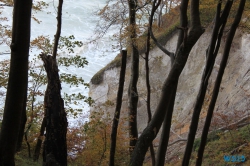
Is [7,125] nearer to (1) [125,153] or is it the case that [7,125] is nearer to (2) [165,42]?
(1) [125,153]

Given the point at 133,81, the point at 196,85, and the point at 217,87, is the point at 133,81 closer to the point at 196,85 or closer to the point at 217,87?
the point at 217,87

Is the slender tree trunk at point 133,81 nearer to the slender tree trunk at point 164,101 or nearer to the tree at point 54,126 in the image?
the slender tree trunk at point 164,101

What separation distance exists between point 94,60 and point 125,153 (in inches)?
1467

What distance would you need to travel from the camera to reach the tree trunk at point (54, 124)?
4688 millimetres

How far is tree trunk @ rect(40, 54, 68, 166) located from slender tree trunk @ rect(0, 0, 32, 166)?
0.62m

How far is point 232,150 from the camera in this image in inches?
404

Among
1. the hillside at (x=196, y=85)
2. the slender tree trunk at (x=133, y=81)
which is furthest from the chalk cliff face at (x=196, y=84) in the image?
the slender tree trunk at (x=133, y=81)

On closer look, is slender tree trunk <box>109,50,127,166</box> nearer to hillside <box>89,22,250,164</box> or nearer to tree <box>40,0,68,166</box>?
tree <box>40,0,68,166</box>

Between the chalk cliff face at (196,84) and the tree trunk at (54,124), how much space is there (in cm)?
606

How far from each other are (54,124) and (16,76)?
104cm

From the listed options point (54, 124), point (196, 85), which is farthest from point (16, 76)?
point (196, 85)

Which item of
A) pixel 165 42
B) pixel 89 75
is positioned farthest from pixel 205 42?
pixel 89 75

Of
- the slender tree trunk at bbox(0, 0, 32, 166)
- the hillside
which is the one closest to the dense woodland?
the slender tree trunk at bbox(0, 0, 32, 166)

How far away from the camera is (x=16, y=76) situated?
13.7 feet
